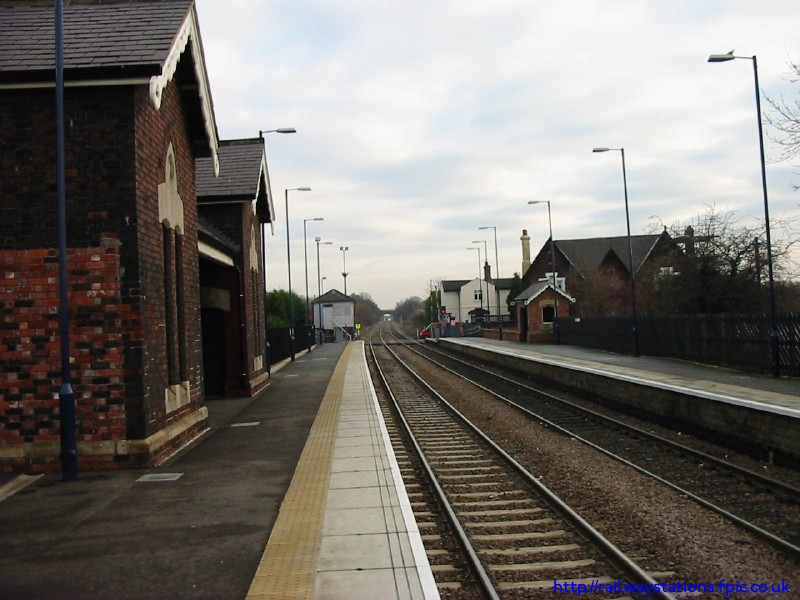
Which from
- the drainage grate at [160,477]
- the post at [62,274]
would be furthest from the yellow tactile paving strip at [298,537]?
the post at [62,274]

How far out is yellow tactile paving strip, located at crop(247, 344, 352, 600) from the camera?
5.28m

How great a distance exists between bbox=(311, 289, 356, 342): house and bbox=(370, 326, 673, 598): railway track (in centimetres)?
5838

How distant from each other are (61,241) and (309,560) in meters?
5.06

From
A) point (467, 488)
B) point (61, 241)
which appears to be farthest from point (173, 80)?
point (467, 488)

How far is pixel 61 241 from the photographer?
8688 millimetres

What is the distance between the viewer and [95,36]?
10.3 m

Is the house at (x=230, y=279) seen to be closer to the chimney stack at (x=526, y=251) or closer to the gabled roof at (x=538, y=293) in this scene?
the gabled roof at (x=538, y=293)

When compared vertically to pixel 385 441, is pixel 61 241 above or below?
above

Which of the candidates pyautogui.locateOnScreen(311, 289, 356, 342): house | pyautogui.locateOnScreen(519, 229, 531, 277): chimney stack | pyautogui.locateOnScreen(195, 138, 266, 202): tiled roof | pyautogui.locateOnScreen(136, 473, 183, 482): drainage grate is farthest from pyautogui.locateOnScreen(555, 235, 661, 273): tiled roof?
pyautogui.locateOnScreen(136, 473, 183, 482): drainage grate

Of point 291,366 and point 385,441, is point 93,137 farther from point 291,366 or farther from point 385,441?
point 291,366

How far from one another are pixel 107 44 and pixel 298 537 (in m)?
7.16

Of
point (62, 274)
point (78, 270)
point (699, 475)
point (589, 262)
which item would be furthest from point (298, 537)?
point (589, 262)

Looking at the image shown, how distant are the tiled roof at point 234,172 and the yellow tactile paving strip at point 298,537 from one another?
10663 mm

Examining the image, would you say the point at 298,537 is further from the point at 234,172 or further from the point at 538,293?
the point at 538,293
